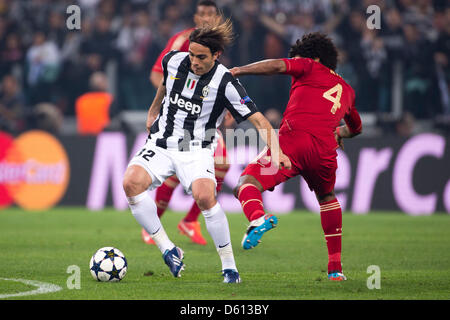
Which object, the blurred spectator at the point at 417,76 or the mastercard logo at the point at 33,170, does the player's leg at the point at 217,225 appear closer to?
the mastercard logo at the point at 33,170

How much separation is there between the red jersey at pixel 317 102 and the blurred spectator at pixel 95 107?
332 inches

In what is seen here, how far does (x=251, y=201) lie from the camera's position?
19.4ft

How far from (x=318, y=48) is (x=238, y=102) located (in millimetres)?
901

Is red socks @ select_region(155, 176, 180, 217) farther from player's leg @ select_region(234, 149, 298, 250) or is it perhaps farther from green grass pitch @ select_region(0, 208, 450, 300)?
player's leg @ select_region(234, 149, 298, 250)

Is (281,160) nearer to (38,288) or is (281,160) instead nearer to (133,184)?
(133,184)

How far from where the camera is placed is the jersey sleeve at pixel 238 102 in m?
6.04

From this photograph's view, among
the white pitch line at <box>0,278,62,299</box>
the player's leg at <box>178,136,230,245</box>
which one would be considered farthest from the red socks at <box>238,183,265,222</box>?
the player's leg at <box>178,136,230,245</box>

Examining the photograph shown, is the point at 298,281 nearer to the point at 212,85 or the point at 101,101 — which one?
the point at 212,85

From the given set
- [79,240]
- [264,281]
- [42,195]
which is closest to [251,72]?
[264,281]

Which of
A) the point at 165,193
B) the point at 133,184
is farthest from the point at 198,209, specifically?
the point at 133,184

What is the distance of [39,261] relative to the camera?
7.32 metres

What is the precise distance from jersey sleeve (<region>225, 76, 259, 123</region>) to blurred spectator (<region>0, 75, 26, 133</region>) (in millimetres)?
8984

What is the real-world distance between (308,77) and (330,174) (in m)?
0.84
